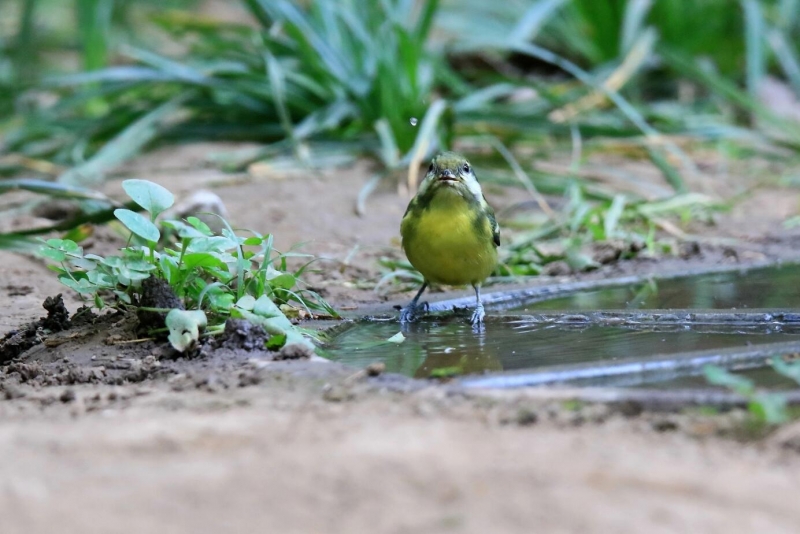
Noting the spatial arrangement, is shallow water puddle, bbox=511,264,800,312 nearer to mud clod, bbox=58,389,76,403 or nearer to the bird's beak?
the bird's beak

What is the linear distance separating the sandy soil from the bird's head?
1.23 metres

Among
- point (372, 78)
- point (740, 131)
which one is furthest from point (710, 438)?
point (740, 131)

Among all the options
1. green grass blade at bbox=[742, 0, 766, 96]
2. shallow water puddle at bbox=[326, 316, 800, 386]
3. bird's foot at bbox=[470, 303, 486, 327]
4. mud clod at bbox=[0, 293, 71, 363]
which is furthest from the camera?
green grass blade at bbox=[742, 0, 766, 96]

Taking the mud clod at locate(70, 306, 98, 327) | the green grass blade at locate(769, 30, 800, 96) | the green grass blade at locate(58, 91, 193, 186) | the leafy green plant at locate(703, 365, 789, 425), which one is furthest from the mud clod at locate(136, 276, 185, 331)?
the green grass blade at locate(769, 30, 800, 96)

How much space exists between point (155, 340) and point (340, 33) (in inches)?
169

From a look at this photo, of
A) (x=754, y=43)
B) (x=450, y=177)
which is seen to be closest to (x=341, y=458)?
(x=450, y=177)

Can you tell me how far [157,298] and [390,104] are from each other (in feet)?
11.6

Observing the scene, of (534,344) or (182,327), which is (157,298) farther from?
(534,344)

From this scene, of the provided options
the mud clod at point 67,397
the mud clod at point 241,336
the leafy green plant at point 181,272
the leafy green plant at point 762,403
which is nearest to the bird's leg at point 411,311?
the leafy green plant at point 181,272

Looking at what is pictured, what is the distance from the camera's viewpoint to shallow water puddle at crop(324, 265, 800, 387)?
2.74m

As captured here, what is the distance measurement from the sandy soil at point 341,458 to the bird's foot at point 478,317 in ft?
3.19

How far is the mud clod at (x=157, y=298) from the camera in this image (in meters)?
3.17

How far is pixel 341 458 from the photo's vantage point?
6.93 ft

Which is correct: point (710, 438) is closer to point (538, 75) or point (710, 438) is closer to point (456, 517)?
point (456, 517)
